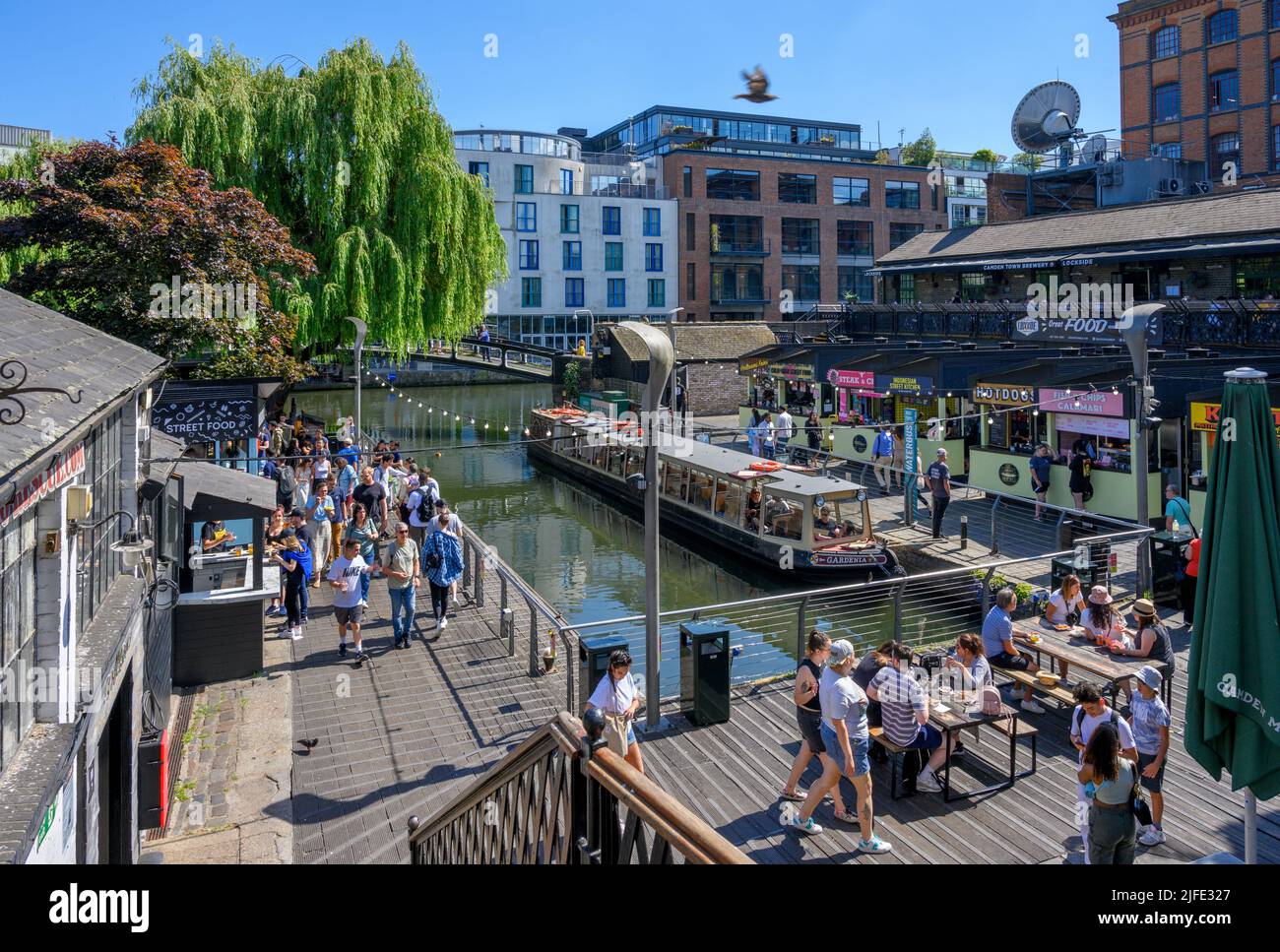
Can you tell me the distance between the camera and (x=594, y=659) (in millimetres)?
10305

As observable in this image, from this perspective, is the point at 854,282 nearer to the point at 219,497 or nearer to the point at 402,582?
the point at 402,582

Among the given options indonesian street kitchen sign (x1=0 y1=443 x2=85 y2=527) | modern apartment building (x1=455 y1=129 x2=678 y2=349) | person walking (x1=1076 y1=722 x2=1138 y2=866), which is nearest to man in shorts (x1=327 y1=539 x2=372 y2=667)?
indonesian street kitchen sign (x1=0 y1=443 x2=85 y2=527)

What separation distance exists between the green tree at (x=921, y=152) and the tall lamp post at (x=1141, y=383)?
63.9 metres

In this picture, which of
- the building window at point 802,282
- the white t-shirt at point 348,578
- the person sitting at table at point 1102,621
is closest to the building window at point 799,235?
the building window at point 802,282

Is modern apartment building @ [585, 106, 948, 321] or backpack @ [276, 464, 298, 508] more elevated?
modern apartment building @ [585, 106, 948, 321]

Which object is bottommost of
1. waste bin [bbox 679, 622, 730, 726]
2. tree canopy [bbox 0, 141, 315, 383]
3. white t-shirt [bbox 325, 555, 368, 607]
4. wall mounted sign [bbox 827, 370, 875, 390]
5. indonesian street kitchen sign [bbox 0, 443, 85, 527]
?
waste bin [bbox 679, 622, 730, 726]

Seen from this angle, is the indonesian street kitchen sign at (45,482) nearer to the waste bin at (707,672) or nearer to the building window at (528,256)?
the waste bin at (707,672)

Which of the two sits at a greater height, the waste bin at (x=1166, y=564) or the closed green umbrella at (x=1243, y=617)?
the closed green umbrella at (x=1243, y=617)

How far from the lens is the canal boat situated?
21.2 meters

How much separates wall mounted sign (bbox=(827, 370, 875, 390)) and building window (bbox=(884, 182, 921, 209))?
145 ft

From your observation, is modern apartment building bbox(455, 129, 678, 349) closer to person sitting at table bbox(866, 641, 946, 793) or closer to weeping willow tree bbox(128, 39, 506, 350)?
weeping willow tree bbox(128, 39, 506, 350)

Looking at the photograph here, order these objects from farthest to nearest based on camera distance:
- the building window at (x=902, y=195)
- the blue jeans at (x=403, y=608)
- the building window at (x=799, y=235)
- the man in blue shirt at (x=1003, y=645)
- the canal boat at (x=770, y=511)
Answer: the building window at (x=902, y=195) → the building window at (x=799, y=235) → the canal boat at (x=770, y=511) → the blue jeans at (x=403, y=608) → the man in blue shirt at (x=1003, y=645)

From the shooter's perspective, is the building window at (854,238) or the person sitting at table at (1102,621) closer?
the person sitting at table at (1102,621)

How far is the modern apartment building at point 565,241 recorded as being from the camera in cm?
6606
